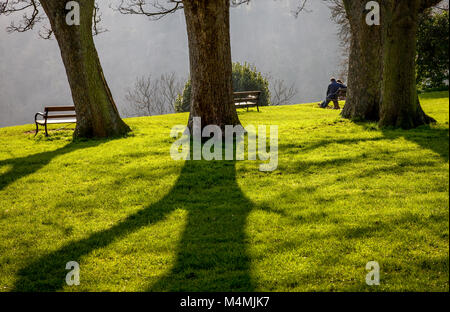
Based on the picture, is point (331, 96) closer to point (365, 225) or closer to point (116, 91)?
point (365, 225)

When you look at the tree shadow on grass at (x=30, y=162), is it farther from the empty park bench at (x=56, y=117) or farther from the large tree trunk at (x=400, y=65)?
the large tree trunk at (x=400, y=65)

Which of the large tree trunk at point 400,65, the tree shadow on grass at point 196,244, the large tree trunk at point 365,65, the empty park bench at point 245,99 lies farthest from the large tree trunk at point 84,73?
the empty park bench at point 245,99

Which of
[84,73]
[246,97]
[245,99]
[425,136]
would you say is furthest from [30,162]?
[246,97]

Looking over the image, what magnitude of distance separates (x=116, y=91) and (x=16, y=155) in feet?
353

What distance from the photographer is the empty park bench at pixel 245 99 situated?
18.9m

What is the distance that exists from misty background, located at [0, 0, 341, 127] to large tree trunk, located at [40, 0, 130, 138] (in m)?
99.9

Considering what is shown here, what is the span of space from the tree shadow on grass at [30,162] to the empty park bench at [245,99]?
9.77 meters

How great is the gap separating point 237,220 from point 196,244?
30.1 inches

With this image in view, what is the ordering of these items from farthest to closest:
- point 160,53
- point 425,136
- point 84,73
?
1. point 160,53
2. point 84,73
3. point 425,136

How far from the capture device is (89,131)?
35.8 ft

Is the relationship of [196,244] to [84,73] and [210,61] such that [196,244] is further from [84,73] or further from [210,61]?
[84,73]

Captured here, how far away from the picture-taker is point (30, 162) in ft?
28.0

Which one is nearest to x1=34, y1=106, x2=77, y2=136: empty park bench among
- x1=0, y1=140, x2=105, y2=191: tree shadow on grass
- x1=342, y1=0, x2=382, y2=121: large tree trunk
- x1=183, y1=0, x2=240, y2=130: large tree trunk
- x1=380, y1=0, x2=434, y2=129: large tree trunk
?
x1=0, y1=140, x2=105, y2=191: tree shadow on grass
